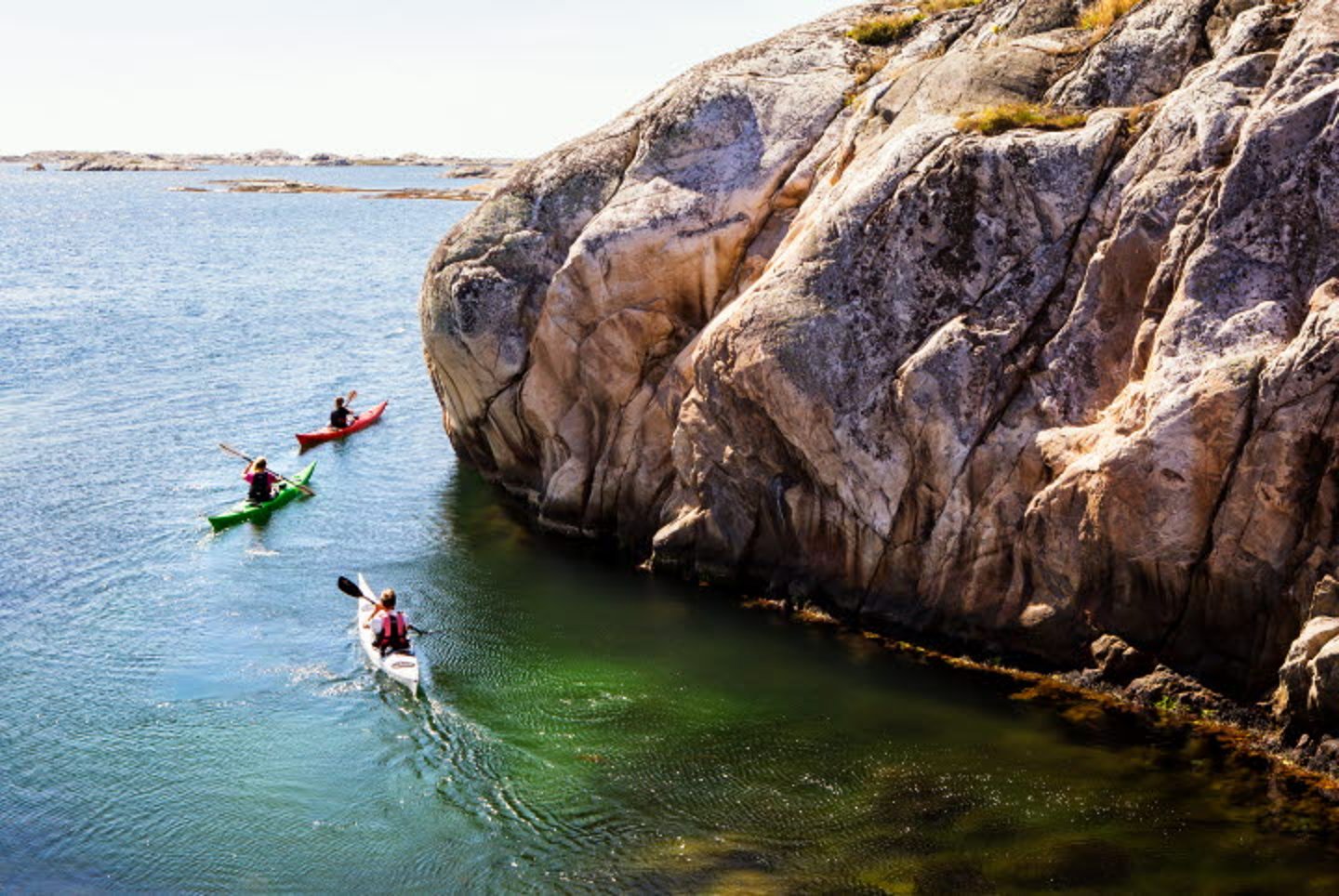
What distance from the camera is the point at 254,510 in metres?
32.7

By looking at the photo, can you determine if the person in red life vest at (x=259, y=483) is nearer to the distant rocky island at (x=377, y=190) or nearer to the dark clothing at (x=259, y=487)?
the dark clothing at (x=259, y=487)

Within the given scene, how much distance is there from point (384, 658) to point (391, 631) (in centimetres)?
50

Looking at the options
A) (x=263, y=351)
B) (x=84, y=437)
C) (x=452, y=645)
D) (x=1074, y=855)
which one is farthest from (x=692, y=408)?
(x=263, y=351)

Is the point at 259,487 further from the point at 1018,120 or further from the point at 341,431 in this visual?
the point at 1018,120

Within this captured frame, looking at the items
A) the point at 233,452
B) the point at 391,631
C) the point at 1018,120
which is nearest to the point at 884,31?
the point at 1018,120

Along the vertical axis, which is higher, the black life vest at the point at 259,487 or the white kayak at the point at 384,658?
the black life vest at the point at 259,487

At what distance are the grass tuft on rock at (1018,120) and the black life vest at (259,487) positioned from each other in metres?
19.1

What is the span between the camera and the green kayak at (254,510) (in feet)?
105

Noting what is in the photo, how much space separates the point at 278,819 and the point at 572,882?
15.4ft

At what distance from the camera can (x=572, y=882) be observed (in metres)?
17.2

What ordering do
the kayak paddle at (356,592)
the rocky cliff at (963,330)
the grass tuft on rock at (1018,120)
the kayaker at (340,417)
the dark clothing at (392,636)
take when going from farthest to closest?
the kayaker at (340,417) → the kayak paddle at (356,592) → the grass tuft on rock at (1018,120) → the dark clothing at (392,636) → the rocky cliff at (963,330)

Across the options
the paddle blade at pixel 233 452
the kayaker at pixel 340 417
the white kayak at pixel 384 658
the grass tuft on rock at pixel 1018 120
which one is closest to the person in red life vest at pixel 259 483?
Result: the paddle blade at pixel 233 452

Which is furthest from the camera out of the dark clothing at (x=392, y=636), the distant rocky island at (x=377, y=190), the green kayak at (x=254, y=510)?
the distant rocky island at (x=377, y=190)

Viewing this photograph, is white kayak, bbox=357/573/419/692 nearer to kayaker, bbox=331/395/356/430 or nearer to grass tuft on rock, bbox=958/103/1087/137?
grass tuft on rock, bbox=958/103/1087/137
